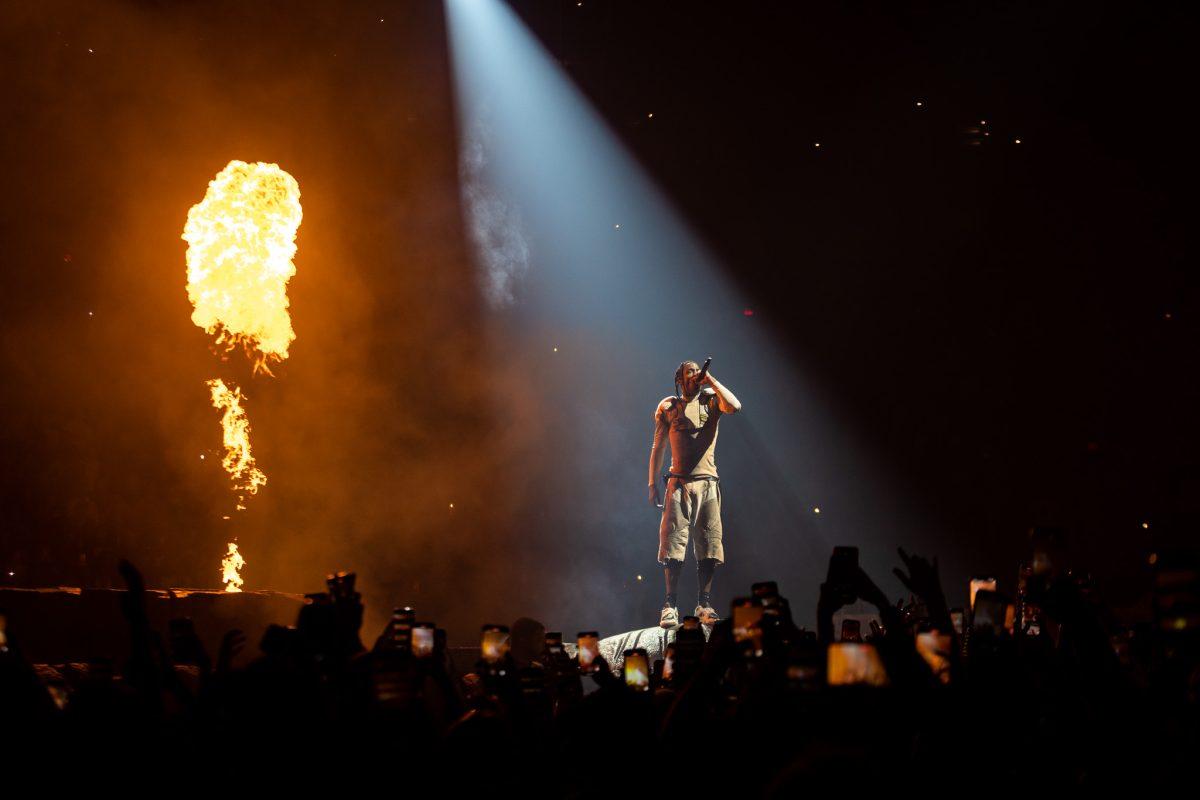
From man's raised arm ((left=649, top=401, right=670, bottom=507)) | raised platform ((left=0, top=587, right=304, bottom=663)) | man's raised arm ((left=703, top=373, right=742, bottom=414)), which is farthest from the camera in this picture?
man's raised arm ((left=649, top=401, right=670, bottom=507))

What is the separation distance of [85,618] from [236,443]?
8726 millimetres

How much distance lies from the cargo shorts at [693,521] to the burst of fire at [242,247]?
7599 millimetres

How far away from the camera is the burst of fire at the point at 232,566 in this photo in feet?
48.3

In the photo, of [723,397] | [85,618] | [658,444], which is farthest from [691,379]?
[85,618]

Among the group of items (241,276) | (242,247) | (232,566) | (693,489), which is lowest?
(232,566)

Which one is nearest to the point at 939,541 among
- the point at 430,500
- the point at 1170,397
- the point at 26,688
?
the point at 1170,397

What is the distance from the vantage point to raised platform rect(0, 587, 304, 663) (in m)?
7.04

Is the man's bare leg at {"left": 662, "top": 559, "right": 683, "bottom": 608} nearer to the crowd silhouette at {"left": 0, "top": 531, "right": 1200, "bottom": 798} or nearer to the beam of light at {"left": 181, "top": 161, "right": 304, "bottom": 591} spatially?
the beam of light at {"left": 181, "top": 161, "right": 304, "bottom": 591}

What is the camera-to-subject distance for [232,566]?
49.4 ft

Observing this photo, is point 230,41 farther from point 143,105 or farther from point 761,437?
point 761,437

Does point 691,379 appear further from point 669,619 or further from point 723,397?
point 669,619

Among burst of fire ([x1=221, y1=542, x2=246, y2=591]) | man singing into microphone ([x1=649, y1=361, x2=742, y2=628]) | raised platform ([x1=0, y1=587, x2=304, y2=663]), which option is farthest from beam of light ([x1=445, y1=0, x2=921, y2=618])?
raised platform ([x1=0, y1=587, x2=304, y2=663])

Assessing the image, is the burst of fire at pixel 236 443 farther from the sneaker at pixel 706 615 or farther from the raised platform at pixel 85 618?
the sneaker at pixel 706 615

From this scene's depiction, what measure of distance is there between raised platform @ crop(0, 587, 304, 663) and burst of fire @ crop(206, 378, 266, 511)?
7.57 meters
